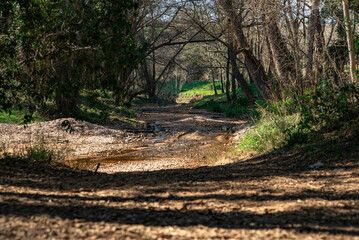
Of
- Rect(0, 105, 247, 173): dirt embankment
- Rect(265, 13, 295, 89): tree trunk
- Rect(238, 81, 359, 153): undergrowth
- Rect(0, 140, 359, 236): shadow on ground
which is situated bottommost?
Rect(0, 105, 247, 173): dirt embankment

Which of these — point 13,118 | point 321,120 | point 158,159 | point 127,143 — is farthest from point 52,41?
point 13,118

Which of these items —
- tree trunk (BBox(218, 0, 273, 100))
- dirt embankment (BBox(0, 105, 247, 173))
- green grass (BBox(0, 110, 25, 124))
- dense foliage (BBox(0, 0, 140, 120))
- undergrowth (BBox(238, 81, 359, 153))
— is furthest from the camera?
green grass (BBox(0, 110, 25, 124))

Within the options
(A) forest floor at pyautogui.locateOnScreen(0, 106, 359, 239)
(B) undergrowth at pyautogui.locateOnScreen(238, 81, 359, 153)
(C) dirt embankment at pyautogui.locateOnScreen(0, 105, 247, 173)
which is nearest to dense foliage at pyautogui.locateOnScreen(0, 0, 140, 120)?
(C) dirt embankment at pyautogui.locateOnScreen(0, 105, 247, 173)

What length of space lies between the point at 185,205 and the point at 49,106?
13.3m

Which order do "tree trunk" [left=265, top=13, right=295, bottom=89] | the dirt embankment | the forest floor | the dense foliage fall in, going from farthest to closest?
"tree trunk" [left=265, top=13, right=295, bottom=89]
the dirt embankment
the dense foliage
the forest floor

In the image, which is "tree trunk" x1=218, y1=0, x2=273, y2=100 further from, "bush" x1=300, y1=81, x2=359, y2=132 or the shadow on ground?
the shadow on ground

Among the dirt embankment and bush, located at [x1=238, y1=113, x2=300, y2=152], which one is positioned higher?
bush, located at [x1=238, y1=113, x2=300, y2=152]

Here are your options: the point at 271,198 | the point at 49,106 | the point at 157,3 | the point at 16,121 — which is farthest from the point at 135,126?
the point at 271,198

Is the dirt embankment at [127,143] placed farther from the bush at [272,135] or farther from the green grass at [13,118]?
the green grass at [13,118]

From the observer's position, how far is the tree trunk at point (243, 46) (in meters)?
11.2

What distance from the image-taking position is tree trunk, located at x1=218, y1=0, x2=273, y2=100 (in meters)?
11.2

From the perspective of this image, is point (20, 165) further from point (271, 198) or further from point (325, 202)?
point (325, 202)

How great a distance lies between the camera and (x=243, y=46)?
37.9 feet

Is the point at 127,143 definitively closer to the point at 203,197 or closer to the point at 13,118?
the point at 13,118
